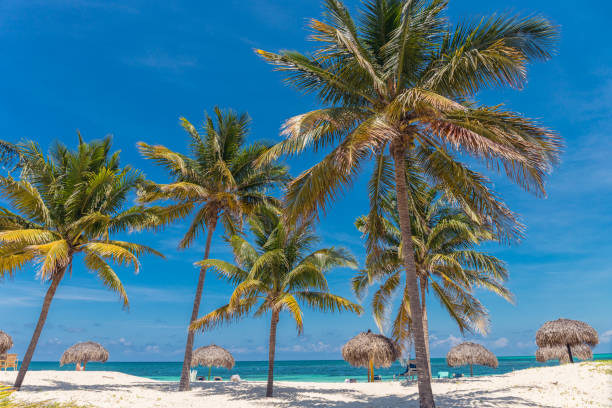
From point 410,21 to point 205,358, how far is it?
67.4 feet

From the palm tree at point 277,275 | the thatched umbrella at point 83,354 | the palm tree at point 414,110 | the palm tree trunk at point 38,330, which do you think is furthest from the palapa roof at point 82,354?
the palm tree at point 414,110

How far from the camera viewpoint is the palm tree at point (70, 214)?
11227 millimetres

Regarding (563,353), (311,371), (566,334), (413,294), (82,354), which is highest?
(413,294)

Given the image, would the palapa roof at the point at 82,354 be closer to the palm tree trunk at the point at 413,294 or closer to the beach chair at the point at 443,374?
the beach chair at the point at 443,374

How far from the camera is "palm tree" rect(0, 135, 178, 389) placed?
11.2 m

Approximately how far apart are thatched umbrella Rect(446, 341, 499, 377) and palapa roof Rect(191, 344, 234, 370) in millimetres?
12934

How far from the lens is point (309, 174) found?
346 inches

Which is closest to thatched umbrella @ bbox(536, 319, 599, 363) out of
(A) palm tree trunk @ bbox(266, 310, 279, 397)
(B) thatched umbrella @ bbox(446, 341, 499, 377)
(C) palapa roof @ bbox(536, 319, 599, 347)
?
(C) palapa roof @ bbox(536, 319, 599, 347)

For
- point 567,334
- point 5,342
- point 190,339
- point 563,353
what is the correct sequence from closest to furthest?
point 190,339 < point 567,334 < point 5,342 < point 563,353

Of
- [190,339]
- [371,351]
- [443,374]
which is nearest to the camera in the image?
[190,339]

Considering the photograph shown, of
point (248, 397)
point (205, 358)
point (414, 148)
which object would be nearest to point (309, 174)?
point (414, 148)

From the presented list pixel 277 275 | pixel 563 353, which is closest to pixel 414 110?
pixel 277 275

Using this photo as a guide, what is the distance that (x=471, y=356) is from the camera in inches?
838

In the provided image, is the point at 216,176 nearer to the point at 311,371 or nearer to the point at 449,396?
the point at 449,396
